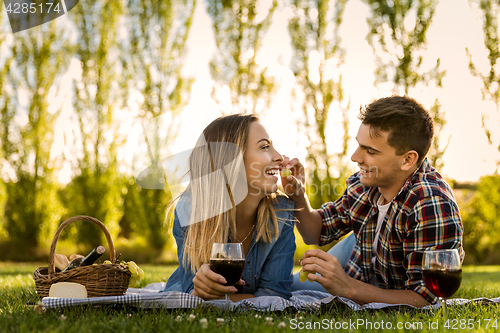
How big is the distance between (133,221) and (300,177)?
27.8ft

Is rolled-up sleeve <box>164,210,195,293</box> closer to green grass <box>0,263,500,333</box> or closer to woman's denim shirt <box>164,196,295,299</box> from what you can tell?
woman's denim shirt <box>164,196,295,299</box>

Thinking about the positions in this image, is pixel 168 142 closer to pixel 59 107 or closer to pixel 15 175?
pixel 59 107

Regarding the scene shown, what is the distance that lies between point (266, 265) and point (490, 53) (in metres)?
9.79

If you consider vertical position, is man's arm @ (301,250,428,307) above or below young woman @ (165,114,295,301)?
below

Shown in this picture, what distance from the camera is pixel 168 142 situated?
10.5 m

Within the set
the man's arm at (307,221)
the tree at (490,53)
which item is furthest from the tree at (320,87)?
the man's arm at (307,221)

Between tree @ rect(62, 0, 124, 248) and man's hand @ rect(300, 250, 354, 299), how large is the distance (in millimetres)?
9015

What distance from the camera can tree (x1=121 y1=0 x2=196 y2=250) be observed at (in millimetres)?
10898

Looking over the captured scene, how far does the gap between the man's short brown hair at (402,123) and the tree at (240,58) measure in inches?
273

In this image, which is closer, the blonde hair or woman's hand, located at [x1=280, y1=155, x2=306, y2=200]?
the blonde hair

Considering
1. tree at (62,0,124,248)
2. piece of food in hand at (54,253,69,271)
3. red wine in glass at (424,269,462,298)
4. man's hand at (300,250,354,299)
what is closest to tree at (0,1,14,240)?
tree at (62,0,124,248)

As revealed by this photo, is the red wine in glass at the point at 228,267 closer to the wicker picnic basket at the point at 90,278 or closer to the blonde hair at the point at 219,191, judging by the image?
the blonde hair at the point at 219,191

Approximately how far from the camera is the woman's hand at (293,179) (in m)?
3.51

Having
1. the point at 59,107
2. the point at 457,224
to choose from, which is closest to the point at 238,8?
the point at 59,107
